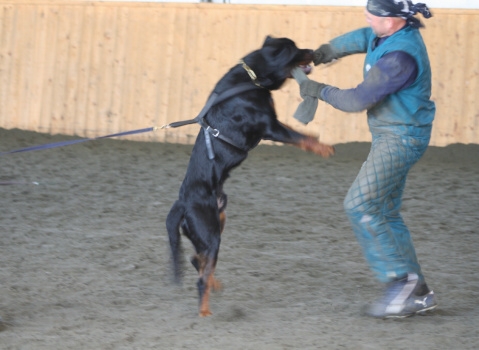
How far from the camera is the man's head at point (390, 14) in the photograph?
377 cm

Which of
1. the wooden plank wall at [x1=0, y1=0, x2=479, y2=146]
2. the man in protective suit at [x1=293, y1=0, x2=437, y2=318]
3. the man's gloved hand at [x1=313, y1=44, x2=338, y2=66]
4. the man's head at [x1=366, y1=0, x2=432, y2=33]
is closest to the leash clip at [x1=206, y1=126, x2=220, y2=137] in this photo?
the man in protective suit at [x1=293, y1=0, x2=437, y2=318]

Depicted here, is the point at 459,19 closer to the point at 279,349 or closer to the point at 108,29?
the point at 108,29

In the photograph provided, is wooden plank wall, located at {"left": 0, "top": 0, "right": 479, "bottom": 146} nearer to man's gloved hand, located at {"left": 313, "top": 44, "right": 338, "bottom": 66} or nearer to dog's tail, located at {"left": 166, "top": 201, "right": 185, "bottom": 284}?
man's gloved hand, located at {"left": 313, "top": 44, "right": 338, "bottom": 66}

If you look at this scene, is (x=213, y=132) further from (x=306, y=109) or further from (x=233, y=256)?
(x=233, y=256)

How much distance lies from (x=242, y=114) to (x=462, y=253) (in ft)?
8.70


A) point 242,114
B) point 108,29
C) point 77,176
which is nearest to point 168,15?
point 108,29

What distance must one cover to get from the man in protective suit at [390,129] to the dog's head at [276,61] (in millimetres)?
184

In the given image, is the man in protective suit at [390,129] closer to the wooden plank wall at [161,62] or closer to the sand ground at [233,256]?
the sand ground at [233,256]

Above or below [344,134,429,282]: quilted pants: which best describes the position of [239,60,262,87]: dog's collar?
above

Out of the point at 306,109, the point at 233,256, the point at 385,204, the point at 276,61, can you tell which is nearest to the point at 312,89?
the point at 306,109

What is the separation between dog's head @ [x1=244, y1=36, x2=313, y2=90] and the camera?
425 centimetres

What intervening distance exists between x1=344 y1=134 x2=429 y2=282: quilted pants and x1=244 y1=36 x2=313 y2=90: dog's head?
2.26 ft

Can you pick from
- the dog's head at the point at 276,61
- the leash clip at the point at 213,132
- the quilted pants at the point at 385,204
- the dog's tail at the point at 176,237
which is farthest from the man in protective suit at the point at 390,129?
the dog's tail at the point at 176,237

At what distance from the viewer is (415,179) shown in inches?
323
